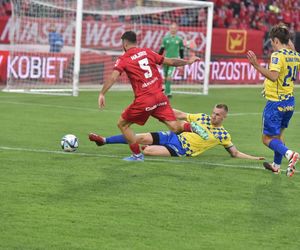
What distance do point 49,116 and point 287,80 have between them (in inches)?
300

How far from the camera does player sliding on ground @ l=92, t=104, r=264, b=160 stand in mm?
12000

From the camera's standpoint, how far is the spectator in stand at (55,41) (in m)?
24.7

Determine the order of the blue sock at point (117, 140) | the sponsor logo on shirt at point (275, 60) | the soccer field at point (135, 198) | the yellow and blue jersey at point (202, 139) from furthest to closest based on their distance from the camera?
the blue sock at point (117, 140) → the yellow and blue jersey at point (202, 139) → the sponsor logo on shirt at point (275, 60) → the soccer field at point (135, 198)

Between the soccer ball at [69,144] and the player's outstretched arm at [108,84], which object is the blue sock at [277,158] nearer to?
the player's outstretched arm at [108,84]

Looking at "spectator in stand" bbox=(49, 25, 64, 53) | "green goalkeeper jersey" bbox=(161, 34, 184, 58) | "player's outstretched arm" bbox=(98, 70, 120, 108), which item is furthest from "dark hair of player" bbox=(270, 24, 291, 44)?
"spectator in stand" bbox=(49, 25, 64, 53)

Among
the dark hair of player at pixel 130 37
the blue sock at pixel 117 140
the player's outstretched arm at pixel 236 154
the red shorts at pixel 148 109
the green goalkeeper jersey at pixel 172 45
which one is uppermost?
the dark hair of player at pixel 130 37

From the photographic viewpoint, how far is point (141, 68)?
11367 millimetres

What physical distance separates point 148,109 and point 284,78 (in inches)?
74.9

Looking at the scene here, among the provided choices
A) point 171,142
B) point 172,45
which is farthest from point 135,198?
point 172,45

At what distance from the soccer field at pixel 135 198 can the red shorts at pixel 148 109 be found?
0.59 meters

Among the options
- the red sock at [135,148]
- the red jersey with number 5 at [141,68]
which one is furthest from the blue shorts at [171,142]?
the red jersey with number 5 at [141,68]

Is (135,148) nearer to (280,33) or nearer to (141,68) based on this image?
(141,68)

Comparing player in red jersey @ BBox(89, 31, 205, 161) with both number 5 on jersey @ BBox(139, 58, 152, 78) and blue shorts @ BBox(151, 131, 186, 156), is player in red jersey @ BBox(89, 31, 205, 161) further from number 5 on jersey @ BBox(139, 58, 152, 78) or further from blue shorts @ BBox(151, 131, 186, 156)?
blue shorts @ BBox(151, 131, 186, 156)

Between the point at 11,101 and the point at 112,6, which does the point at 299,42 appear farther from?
the point at 11,101
